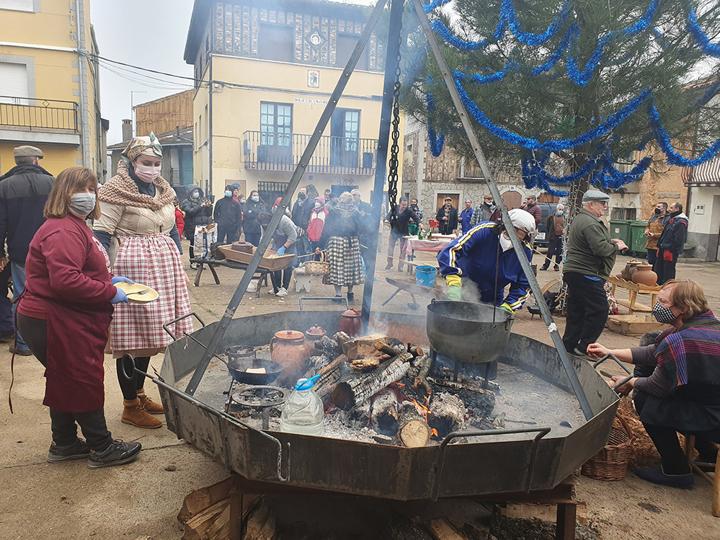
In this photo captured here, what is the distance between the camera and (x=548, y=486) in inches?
88.7

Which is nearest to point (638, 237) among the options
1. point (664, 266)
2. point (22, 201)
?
point (664, 266)

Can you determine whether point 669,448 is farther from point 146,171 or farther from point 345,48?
point 345,48

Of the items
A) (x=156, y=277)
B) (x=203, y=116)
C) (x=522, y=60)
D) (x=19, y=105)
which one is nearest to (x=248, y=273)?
(x=156, y=277)

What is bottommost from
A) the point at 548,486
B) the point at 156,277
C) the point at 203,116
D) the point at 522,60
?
the point at 548,486

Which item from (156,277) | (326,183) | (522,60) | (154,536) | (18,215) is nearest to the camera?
(154,536)

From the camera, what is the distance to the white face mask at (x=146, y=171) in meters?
3.41

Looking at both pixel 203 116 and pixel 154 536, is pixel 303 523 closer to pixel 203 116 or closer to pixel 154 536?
pixel 154 536

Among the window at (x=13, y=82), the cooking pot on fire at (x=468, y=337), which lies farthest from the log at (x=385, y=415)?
the window at (x=13, y=82)

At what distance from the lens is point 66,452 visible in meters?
3.22

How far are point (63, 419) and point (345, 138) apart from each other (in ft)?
62.6

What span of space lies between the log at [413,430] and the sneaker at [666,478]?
1.82 m

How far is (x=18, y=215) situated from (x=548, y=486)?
507 cm

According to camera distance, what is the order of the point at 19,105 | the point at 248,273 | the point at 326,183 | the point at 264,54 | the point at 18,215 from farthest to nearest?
the point at 326,183 < the point at 264,54 < the point at 19,105 < the point at 18,215 < the point at 248,273

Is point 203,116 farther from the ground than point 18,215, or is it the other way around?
point 203,116
